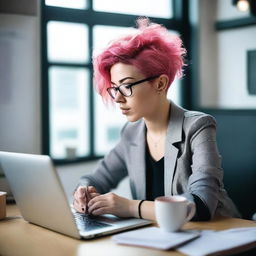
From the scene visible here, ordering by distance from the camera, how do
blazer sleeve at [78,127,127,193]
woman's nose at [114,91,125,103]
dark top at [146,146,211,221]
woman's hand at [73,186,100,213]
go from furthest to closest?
blazer sleeve at [78,127,127,193] < dark top at [146,146,211,221] < woman's nose at [114,91,125,103] < woman's hand at [73,186,100,213]

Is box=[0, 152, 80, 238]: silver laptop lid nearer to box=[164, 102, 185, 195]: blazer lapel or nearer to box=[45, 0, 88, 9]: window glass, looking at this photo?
box=[164, 102, 185, 195]: blazer lapel

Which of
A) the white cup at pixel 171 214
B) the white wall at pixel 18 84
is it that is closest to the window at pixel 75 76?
the white wall at pixel 18 84

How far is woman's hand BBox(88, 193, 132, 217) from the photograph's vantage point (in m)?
1.62

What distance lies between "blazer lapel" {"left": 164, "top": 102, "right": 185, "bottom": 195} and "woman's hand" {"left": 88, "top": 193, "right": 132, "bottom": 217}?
33 centimetres

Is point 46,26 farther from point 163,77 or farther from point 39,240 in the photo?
point 39,240

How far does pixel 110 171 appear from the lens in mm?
2158

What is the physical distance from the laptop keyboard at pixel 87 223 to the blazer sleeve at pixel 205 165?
315 mm

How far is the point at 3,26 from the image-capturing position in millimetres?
2613

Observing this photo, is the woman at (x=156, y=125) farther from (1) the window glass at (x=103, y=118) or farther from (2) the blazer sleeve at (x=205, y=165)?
(1) the window glass at (x=103, y=118)

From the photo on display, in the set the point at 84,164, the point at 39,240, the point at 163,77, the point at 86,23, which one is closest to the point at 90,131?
the point at 84,164

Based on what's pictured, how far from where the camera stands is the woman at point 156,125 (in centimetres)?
179

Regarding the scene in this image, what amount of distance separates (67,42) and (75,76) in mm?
252

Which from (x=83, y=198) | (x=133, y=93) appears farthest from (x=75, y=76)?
(x=83, y=198)

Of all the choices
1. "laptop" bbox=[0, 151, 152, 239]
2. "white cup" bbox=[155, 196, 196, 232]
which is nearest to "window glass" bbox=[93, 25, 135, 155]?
"laptop" bbox=[0, 151, 152, 239]
